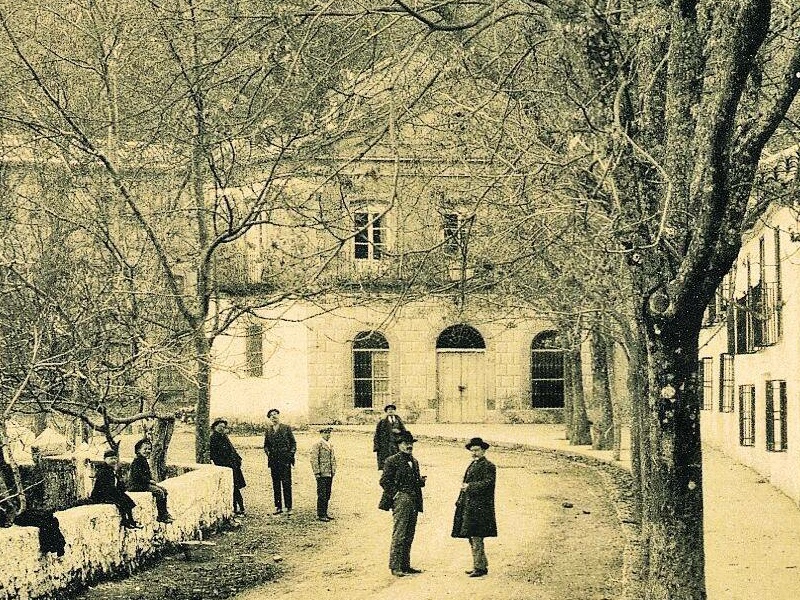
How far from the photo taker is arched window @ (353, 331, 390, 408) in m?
39.4

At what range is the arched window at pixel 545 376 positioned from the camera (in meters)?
39.4

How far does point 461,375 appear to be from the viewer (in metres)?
39.4

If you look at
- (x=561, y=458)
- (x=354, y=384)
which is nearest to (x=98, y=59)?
(x=561, y=458)

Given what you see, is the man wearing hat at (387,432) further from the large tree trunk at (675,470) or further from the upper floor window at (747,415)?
the large tree trunk at (675,470)

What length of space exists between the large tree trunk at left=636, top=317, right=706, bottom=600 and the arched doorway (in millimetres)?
28925

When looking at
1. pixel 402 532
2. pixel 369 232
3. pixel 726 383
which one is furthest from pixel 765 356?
pixel 369 232

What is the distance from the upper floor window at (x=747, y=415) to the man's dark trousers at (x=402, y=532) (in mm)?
11479

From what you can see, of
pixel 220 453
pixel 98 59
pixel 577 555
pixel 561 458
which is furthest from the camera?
pixel 561 458

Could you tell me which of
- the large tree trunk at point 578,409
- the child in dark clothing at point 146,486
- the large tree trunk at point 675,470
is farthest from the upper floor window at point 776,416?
the large tree trunk at point 675,470

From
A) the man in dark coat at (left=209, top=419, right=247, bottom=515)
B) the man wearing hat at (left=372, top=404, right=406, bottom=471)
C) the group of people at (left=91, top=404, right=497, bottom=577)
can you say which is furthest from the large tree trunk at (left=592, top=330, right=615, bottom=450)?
the group of people at (left=91, top=404, right=497, bottom=577)

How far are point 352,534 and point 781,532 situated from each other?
5656mm

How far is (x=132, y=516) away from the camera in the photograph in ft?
43.8

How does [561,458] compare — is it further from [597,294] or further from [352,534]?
[352,534]

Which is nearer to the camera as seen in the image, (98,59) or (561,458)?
(98,59)
